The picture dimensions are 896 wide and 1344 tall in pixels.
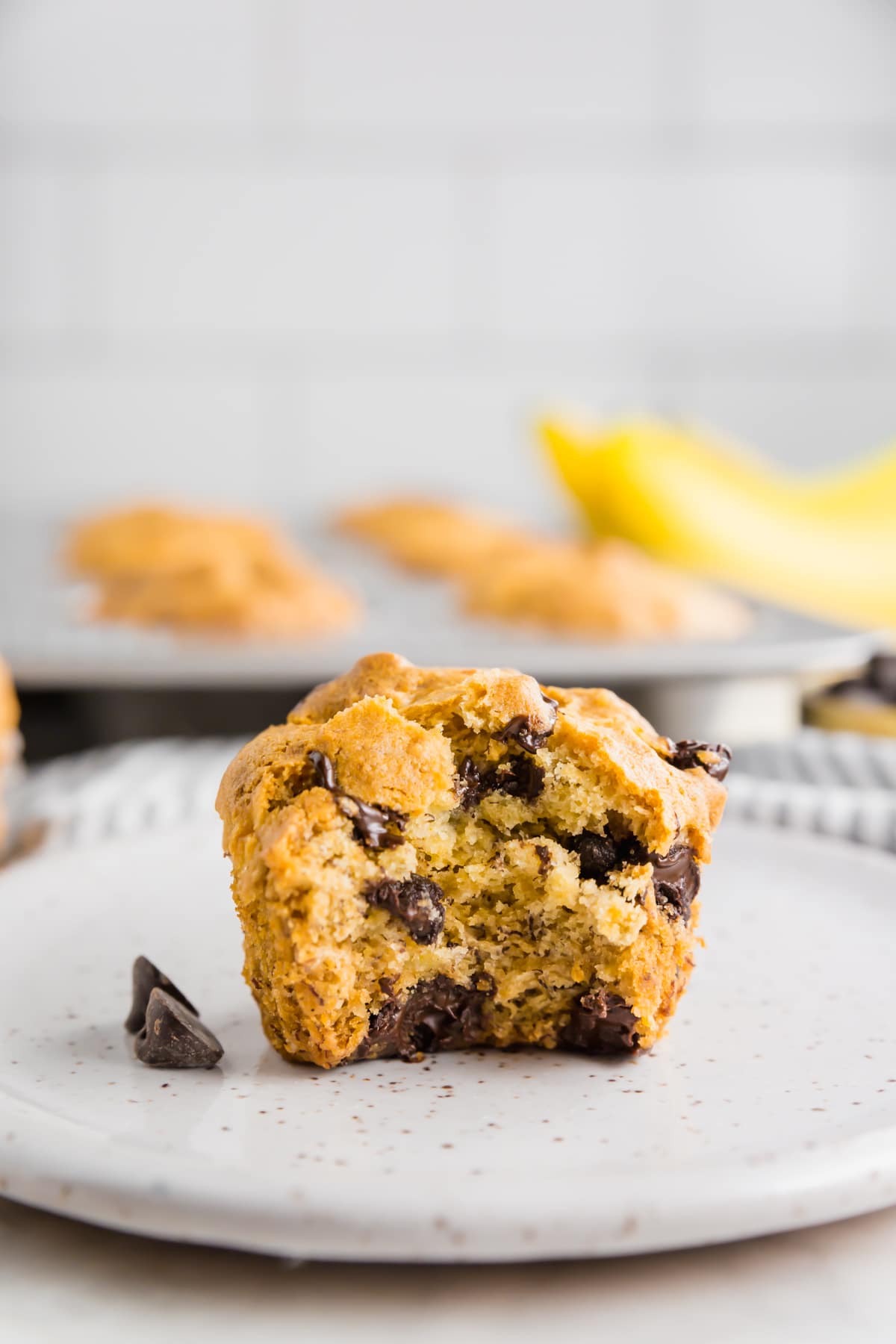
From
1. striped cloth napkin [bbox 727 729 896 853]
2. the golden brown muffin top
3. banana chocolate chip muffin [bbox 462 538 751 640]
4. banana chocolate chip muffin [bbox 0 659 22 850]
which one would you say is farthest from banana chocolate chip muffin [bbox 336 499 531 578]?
the golden brown muffin top

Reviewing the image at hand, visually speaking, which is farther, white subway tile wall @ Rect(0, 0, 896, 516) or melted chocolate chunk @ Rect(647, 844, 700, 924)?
white subway tile wall @ Rect(0, 0, 896, 516)

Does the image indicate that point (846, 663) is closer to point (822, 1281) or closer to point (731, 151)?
point (822, 1281)

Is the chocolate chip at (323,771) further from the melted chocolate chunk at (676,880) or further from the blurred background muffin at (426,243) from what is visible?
the blurred background muffin at (426,243)

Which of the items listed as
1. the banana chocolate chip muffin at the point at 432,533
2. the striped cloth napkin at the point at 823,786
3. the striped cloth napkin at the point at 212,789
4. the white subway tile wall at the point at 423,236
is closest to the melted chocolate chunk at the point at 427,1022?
the striped cloth napkin at the point at 212,789

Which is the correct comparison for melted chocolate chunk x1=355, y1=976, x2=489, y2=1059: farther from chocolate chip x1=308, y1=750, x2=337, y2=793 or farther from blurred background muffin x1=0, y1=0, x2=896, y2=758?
blurred background muffin x1=0, y1=0, x2=896, y2=758

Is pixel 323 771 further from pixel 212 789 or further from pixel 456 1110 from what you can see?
pixel 212 789

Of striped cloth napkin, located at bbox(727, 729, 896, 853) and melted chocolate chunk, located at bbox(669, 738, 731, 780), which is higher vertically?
melted chocolate chunk, located at bbox(669, 738, 731, 780)

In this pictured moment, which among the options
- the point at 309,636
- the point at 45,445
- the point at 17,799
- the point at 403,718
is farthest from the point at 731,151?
the point at 403,718

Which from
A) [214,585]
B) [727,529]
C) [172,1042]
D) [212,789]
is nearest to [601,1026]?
[172,1042]
